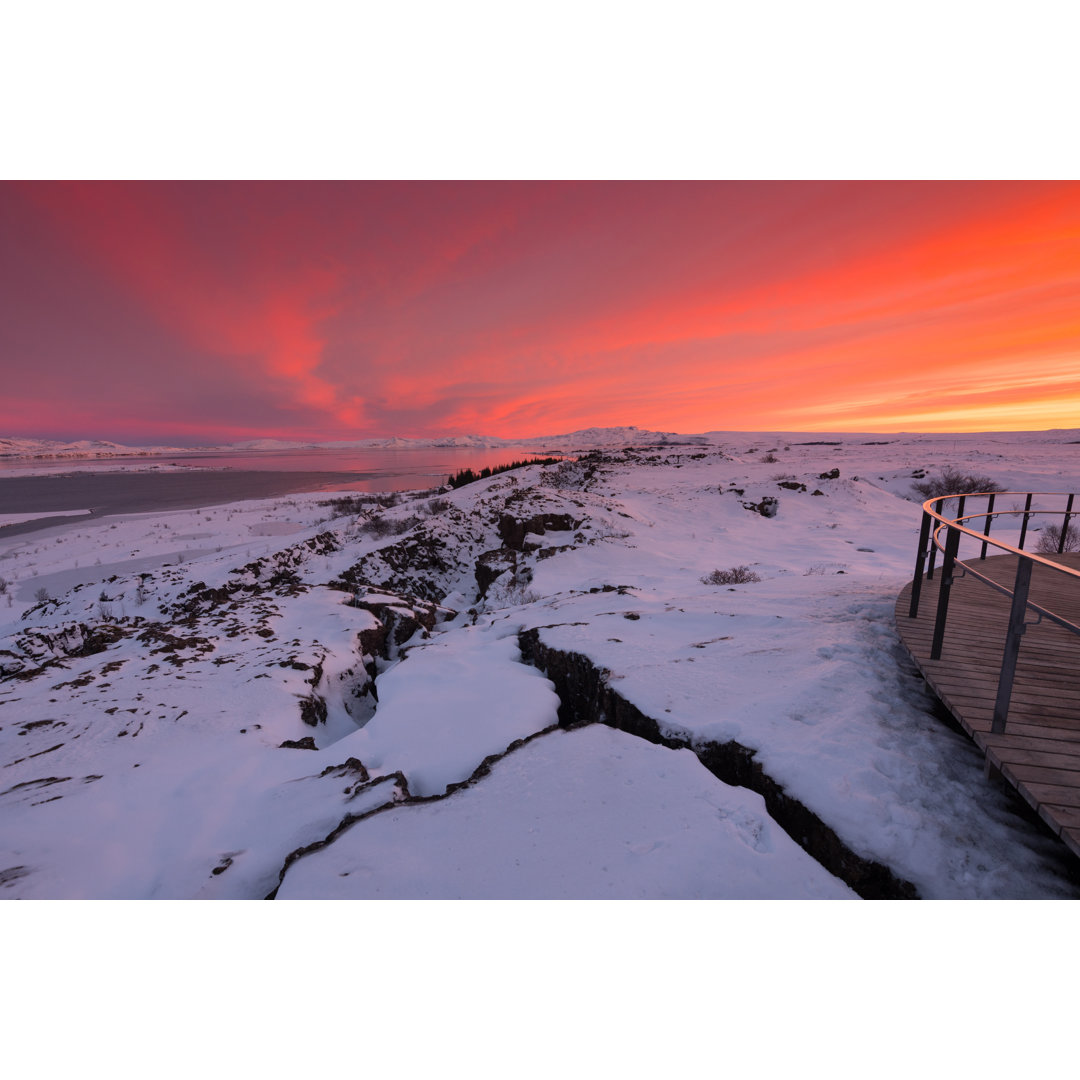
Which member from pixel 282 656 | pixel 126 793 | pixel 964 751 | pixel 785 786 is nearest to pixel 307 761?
pixel 126 793

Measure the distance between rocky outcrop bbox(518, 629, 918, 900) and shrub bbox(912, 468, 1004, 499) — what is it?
1010 inches

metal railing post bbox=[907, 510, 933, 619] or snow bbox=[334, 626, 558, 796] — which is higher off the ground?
metal railing post bbox=[907, 510, 933, 619]

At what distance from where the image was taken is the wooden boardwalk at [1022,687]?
2596 mm

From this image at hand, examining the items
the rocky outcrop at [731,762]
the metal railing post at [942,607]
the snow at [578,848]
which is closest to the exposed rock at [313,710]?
the snow at [578,848]

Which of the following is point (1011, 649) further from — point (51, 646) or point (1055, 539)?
point (1055, 539)

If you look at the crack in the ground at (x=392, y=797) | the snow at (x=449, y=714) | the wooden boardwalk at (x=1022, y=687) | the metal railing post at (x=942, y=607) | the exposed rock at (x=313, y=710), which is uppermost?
the metal railing post at (x=942, y=607)

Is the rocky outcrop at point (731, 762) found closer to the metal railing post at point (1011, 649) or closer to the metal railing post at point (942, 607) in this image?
the metal railing post at point (1011, 649)

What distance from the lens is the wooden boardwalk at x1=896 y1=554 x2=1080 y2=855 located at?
2.60m

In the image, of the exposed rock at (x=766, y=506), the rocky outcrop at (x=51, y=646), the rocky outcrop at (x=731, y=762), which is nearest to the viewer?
the rocky outcrop at (x=731, y=762)

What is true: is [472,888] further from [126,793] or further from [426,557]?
[426,557]

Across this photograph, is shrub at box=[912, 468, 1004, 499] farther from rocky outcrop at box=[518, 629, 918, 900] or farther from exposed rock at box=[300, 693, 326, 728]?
exposed rock at box=[300, 693, 326, 728]

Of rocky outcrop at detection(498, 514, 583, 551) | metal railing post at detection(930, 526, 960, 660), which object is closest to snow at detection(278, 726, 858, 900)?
metal railing post at detection(930, 526, 960, 660)

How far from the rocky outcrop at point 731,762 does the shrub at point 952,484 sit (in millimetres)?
25644

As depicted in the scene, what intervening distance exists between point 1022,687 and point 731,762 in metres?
2.36
